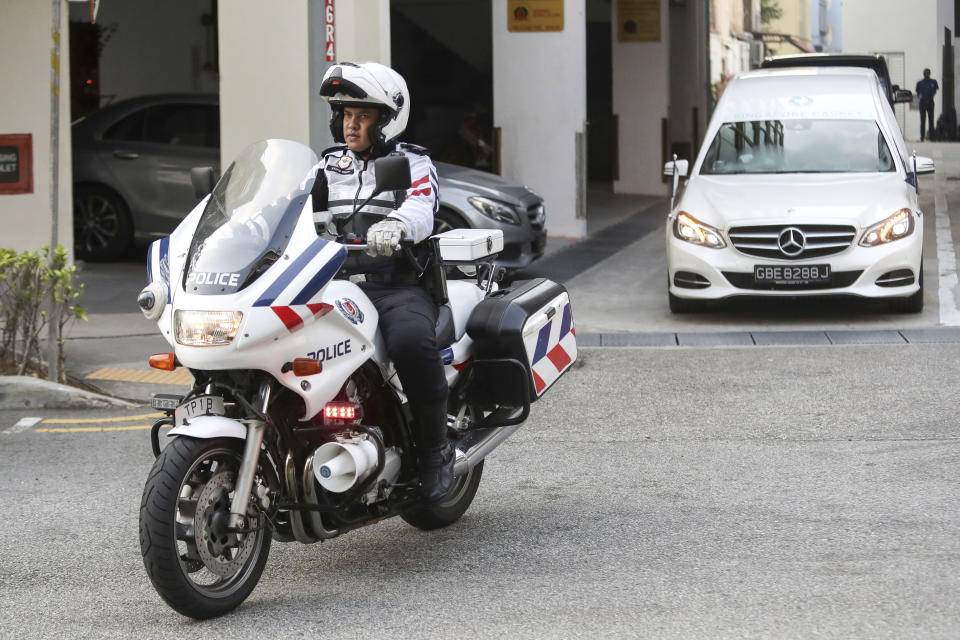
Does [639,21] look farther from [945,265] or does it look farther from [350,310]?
[350,310]

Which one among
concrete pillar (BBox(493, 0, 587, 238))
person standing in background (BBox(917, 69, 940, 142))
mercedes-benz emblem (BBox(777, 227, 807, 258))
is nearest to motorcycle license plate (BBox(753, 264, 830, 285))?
mercedes-benz emblem (BBox(777, 227, 807, 258))

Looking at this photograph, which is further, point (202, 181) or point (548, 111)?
point (548, 111)

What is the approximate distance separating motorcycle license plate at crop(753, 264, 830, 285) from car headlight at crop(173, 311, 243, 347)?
23.7ft

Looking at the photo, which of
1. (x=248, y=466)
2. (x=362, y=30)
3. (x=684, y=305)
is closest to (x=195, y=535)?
(x=248, y=466)

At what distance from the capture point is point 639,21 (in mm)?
23641

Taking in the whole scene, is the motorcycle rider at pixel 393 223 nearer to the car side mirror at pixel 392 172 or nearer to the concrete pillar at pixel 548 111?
the car side mirror at pixel 392 172

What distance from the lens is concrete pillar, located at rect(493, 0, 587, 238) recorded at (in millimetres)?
17719

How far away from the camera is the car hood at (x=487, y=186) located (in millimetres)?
14031

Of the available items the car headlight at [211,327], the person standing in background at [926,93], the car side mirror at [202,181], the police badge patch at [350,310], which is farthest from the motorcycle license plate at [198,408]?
Result: the person standing in background at [926,93]

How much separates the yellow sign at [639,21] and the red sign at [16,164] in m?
13.0

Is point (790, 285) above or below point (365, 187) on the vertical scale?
below

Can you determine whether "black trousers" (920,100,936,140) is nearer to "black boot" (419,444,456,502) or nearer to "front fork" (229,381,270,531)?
"black boot" (419,444,456,502)

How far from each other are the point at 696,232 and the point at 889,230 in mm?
A: 1441

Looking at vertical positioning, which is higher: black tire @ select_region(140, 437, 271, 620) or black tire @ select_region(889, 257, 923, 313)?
black tire @ select_region(889, 257, 923, 313)
